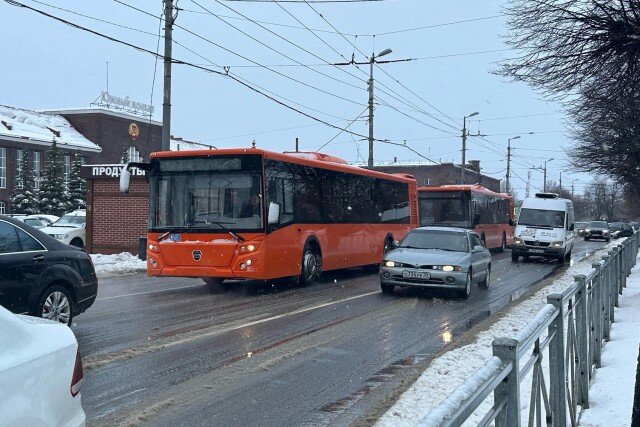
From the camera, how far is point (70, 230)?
26625 millimetres

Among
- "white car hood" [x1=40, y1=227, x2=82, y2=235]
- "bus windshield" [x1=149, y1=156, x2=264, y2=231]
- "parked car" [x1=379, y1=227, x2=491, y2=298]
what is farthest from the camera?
"white car hood" [x1=40, y1=227, x2=82, y2=235]

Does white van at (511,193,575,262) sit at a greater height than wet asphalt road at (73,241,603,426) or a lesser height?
greater

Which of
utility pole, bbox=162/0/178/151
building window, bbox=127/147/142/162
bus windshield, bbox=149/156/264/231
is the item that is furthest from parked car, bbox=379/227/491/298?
building window, bbox=127/147/142/162

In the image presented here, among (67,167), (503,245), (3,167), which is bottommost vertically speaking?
(503,245)

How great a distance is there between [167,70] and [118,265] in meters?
6.05

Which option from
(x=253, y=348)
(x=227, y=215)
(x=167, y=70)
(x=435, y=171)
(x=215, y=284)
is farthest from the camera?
(x=435, y=171)

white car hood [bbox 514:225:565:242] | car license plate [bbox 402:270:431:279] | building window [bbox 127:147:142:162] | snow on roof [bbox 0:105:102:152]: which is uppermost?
Answer: snow on roof [bbox 0:105:102:152]

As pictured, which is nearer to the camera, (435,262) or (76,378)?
(76,378)

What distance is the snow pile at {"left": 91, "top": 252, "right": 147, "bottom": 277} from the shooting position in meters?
19.2

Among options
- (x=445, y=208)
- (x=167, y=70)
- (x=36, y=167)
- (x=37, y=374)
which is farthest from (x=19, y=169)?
(x=37, y=374)

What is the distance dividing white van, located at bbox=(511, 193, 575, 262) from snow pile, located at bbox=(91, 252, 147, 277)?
606 inches

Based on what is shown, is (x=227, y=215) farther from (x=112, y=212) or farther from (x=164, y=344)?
(x=112, y=212)

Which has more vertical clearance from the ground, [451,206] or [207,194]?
[207,194]

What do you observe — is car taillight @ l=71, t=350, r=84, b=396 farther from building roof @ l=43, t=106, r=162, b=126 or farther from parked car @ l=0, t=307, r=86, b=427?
building roof @ l=43, t=106, r=162, b=126
